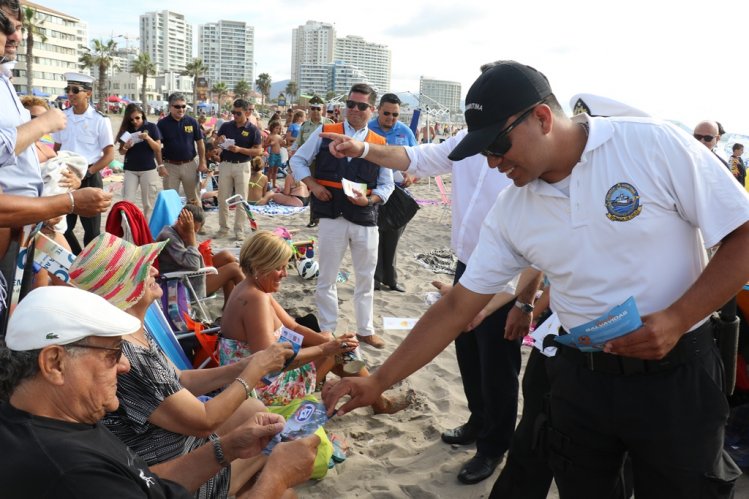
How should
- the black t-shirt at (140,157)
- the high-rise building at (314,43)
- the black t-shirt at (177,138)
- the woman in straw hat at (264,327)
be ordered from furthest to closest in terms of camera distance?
the high-rise building at (314,43) < the black t-shirt at (177,138) < the black t-shirt at (140,157) < the woman in straw hat at (264,327)

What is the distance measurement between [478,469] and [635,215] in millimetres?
2085

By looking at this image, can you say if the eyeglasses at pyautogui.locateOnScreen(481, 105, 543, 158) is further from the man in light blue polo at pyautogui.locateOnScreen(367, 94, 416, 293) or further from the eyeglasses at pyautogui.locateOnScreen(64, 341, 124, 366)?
the man in light blue polo at pyautogui.locateOnScreen(367, 94, 416, 293)

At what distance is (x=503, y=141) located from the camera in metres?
1.93

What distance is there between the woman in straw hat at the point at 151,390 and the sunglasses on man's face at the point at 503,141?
1557mm

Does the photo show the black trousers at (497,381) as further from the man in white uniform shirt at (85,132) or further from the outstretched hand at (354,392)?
the man in white uniform shirt at (85,132)

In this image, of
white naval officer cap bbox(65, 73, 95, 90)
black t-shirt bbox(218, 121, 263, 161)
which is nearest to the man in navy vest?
white naval officer cap bbox(65, 73, 95, 90)

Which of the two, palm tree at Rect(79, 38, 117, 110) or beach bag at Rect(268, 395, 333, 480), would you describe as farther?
palm tree at Rect(79, 38, 117, 110)

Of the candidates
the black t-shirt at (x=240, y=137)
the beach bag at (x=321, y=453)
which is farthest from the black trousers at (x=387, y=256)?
the beach bag at (x=321, y=453)

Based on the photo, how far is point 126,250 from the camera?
2.76 m

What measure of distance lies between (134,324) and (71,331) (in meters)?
0.18

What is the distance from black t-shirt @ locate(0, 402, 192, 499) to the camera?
150 cm

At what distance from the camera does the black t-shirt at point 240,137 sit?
31.5ft

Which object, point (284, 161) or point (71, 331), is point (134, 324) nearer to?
point (71, 331)

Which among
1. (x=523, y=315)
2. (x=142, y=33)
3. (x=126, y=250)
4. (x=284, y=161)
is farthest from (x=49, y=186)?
(x=142, y=33)
